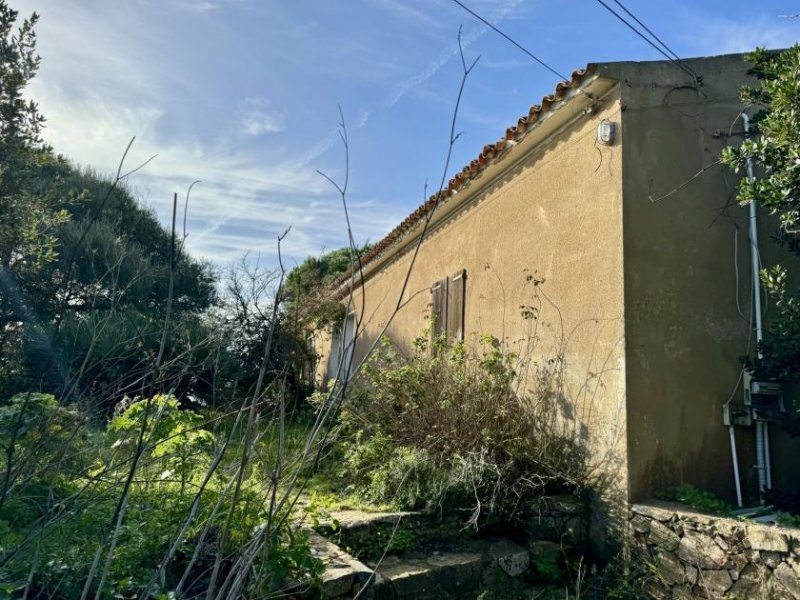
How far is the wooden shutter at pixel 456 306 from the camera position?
25.1 ft

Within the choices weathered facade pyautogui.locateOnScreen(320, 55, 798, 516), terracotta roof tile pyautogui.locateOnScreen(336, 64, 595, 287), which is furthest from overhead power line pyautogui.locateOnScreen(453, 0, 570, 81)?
weathered facade pyautogui.locateOnScreen(320, 55, 798, 516)

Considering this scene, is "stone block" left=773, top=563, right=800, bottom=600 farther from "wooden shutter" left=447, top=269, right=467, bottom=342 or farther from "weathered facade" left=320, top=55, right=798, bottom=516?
"wooden shutter" left=447, top=269, right=467, bottom=342

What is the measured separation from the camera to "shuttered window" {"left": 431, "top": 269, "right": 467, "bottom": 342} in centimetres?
765

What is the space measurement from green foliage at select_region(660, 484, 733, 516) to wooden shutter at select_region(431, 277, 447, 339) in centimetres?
364

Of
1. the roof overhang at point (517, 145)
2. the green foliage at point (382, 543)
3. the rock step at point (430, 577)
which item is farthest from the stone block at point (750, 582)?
the roof overhang at point (517, 145)

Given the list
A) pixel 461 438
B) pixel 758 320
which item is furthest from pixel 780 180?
pixel 461 438

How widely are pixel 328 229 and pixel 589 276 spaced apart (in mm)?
3814

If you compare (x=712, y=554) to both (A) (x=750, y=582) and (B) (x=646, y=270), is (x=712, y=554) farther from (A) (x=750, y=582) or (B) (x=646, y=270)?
(B) (x=646, y=270)

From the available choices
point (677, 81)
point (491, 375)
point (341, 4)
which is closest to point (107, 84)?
point (341, 4)

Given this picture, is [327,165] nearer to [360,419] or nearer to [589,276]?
[589,276]

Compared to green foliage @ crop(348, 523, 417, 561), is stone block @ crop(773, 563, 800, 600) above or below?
above

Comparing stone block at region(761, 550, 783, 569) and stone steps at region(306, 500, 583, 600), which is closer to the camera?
stone block at region(761, 550, 783, 569)

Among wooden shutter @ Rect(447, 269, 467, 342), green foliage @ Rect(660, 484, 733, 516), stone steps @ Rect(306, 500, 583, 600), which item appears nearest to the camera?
stone steps @ Rect(306, 500, 583, 600)

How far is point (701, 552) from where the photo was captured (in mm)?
4191
